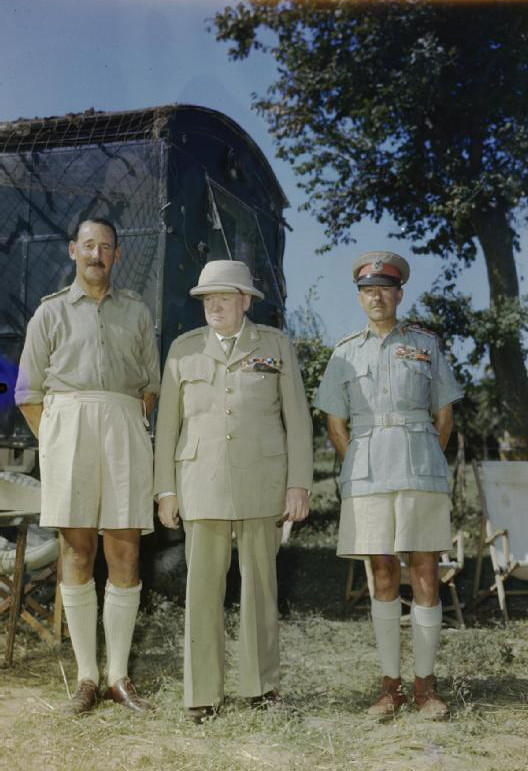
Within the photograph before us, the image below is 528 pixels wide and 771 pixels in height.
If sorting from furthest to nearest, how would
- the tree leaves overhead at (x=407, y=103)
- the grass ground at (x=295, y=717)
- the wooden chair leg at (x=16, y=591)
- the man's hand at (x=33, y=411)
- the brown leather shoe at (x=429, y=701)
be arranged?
1. the tree leaves overhead at (x=407, y=103)
2. the wooden chair leg at (x=16, y=591)
3. the man's hand at (x=33, y=411)
4. the brown leather shoe at (x=429, y=701)
5. the grass ground at (x=295, y=717)

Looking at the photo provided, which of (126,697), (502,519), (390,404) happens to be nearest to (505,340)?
(502,519)

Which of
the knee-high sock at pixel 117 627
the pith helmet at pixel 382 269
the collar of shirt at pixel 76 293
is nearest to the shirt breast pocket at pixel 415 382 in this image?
the pith helmet at pixel 382 269

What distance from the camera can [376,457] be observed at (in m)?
3.65

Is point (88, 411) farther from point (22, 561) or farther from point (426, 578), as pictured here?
point (426, 578)

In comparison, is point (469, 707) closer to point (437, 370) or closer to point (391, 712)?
point (391, 712)

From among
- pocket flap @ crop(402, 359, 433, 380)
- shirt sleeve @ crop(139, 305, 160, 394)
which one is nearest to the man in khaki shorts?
shirt sleeve @ crop(139, 305, 160, 394)

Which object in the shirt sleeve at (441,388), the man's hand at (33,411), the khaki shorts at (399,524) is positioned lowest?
the khaki shorts at (399,524)

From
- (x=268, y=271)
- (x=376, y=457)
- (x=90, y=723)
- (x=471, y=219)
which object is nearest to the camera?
(x=90, y=723)

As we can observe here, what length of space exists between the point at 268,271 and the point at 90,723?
17.8ft

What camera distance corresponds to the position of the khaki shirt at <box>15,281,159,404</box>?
3715 mm

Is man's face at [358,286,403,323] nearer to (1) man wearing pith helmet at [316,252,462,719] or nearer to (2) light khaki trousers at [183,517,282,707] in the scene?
(1) man wearing pith helmet at [316,252,462,719]

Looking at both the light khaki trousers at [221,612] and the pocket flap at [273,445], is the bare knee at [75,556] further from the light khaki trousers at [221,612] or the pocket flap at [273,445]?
the pocket flap at [273,445]

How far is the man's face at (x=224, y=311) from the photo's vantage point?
3762 mm

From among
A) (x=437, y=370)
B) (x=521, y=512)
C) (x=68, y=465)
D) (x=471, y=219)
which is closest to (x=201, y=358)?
(x=68, y=465)
